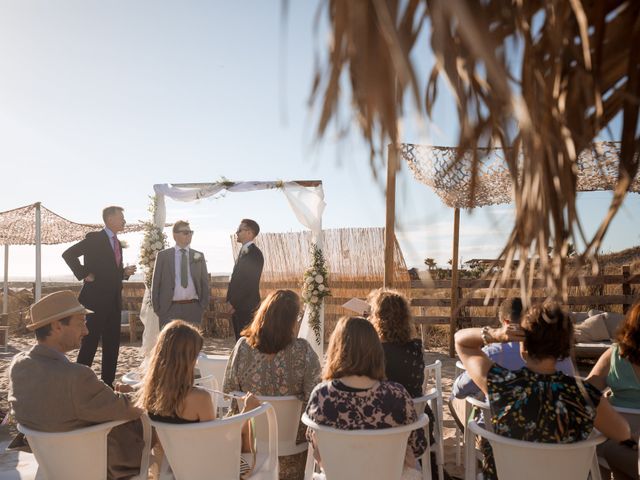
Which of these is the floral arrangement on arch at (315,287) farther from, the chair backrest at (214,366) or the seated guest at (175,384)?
the seated guest at (175,384)

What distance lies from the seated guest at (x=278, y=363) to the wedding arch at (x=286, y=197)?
410 centimetres

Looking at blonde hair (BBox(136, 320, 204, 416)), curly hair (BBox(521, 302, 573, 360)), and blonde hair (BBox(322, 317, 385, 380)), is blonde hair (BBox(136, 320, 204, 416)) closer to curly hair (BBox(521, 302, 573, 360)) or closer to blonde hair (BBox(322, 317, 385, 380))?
blonde hair (BBox(322, 317, 385, 380))

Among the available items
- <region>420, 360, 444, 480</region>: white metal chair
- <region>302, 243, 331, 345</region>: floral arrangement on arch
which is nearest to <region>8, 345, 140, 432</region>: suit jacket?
<region>420, 360, 444, 480</region>: white metal chair

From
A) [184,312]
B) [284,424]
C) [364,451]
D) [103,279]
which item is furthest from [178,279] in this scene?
[364,451]

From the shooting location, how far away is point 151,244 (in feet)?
23.5

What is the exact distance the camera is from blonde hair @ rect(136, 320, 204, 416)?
7.32ft

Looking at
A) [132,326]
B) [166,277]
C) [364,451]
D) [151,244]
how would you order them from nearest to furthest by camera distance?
[364,451] < [166,277] < [151,244] < [132,326]

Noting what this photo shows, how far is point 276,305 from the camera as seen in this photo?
9.30 ft

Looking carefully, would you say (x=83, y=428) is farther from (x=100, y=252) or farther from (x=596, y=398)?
(x=100, y=252)

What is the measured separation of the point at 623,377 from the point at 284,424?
5.12ft

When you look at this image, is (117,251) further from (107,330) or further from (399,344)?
(399,344)

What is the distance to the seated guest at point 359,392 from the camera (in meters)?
2.13

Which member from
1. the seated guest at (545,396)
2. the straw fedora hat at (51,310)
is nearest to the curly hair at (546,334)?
the seated guest at (545,396)

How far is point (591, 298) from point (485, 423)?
629 centimetres
